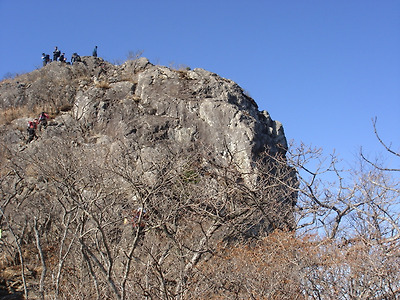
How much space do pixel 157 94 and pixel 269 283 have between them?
12.8 m

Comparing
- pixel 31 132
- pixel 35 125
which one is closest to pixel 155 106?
pixel 35 125

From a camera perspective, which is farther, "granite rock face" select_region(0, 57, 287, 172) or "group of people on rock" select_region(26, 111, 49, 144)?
"group of people on rock" select_region(26, 111, 49, 144)

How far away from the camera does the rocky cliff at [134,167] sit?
11.8m

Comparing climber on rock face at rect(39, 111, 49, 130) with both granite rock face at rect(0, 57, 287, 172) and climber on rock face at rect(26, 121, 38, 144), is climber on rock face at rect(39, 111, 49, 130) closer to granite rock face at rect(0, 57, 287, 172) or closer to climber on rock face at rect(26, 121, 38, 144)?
climber on rock face at rect(26, 121, 38, 144)

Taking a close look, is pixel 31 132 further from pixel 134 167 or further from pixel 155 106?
pixel 134 167

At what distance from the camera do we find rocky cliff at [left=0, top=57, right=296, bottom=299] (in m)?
11.8

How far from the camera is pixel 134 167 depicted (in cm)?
1451

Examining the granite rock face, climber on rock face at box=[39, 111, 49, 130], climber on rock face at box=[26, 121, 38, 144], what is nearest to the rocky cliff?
the granite rock face

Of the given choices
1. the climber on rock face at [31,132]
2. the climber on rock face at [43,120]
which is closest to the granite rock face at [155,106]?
the climber on rock face at [43,120]

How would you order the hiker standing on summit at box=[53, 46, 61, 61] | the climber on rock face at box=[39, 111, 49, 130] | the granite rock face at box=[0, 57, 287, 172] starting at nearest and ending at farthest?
the granite rock face at box=[0, 57, 287, 172] < the climber on rock face at box=[39, 111, 49, 130] < the hiker standing on summit at box=[53, 46, 61, 61]

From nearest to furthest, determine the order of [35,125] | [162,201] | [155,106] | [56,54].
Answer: [162,201], [155,106], [35,125], [56,54]

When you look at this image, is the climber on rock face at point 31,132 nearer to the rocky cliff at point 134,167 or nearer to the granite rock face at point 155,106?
the rocky cliff at point 134,167

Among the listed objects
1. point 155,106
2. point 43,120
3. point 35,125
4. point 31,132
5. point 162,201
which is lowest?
point 162,201

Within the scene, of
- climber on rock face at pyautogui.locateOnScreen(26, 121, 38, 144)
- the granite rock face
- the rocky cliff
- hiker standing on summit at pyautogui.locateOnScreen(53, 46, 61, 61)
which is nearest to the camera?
the rocky cliff
